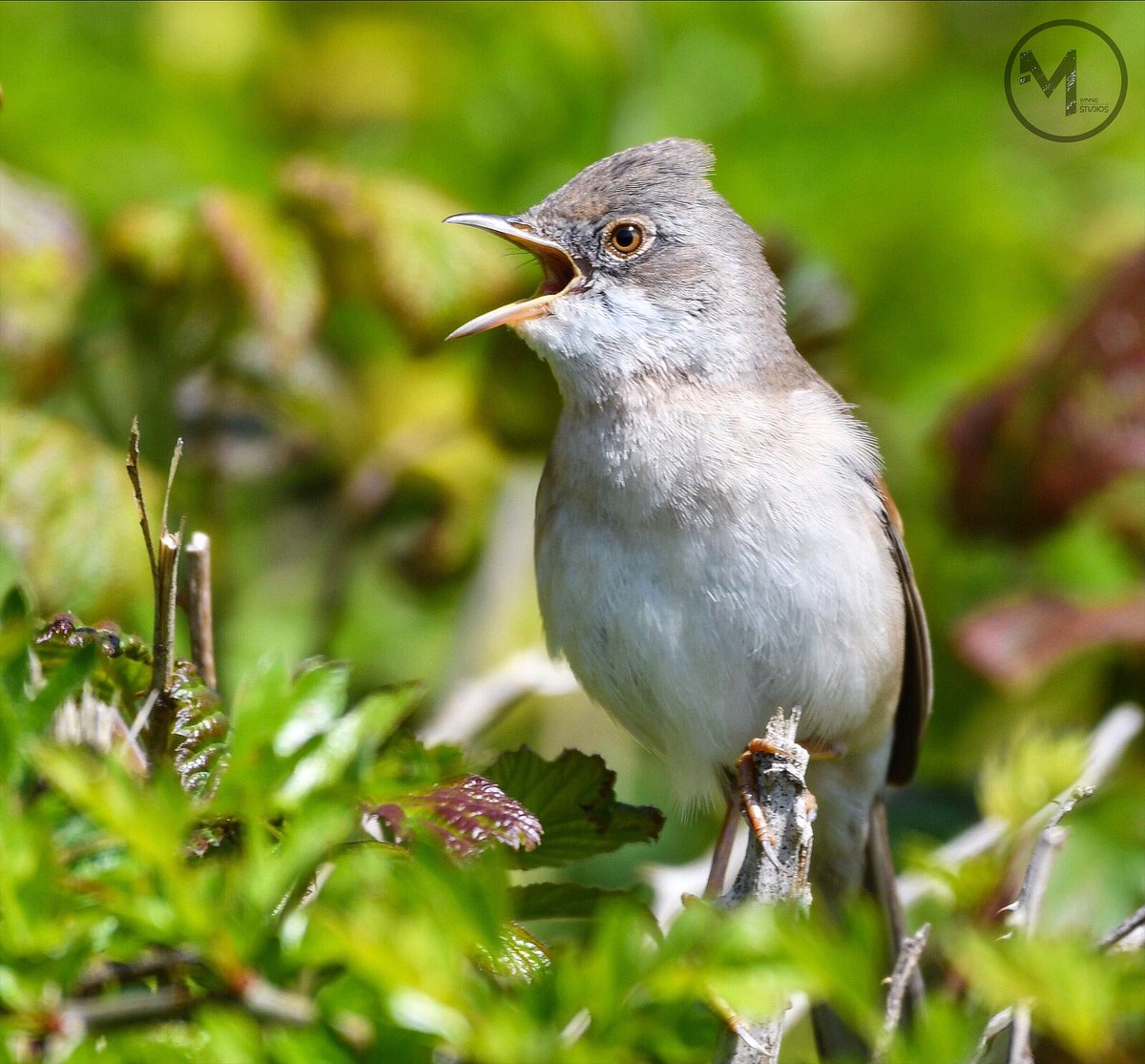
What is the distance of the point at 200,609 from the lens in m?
2.12

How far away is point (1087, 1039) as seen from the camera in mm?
1247

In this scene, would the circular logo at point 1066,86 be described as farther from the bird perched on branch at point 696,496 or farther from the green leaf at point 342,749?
the green leaf at point 342,749

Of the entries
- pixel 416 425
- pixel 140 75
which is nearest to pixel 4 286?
pixel 416 425

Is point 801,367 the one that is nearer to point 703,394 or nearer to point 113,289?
point 703,394

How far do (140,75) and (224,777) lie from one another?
13.2ft

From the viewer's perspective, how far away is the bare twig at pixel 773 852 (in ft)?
5.90

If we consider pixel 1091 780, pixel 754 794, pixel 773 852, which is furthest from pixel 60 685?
pixel 1091 780

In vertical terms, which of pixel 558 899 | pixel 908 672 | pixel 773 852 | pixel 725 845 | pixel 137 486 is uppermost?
pixel 137 486

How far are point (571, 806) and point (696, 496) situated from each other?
837mm

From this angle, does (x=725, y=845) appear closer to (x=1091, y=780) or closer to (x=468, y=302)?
(x=1091, y=780)

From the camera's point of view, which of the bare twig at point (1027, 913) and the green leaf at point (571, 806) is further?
the green leaf at point (571, 806)

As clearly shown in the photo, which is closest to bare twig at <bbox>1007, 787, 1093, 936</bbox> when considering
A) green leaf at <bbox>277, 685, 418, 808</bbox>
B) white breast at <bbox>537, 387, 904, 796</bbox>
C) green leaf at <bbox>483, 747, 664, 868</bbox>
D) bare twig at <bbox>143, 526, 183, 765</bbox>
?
green leaf at <bbox>483, 747, 664, 868</bbox>

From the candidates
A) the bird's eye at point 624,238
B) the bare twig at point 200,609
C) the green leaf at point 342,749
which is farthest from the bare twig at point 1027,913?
the bird's eye at point 624,238

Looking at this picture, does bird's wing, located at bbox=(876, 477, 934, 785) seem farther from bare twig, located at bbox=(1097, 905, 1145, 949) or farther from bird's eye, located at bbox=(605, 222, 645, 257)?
bare twig, located at bbox=(1097, 905, 1145, 949)
